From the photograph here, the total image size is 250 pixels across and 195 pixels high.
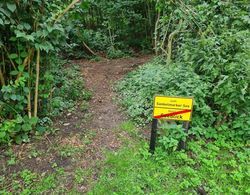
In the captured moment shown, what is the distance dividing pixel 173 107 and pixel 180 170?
70 cm

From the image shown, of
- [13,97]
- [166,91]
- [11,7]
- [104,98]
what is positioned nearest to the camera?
[11,7]

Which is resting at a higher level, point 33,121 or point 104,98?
point 33,121

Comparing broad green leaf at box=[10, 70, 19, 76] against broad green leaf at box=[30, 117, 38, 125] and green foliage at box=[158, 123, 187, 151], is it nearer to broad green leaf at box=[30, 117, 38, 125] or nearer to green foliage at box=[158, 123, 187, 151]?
broad green leaf at box=[30, 117, 38, 125]

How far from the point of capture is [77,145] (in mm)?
3158

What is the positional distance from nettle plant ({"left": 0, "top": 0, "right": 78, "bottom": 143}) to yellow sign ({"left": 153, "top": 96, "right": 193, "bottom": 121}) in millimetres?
1421

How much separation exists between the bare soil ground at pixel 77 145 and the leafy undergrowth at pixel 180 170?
0.72 ft

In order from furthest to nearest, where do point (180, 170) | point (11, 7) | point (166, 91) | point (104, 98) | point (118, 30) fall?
point (118, 30) → point (104, 98) → point (166, 91) → point (180, 170) → point (11, 7)

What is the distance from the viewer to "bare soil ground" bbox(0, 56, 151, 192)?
2764 millimetres

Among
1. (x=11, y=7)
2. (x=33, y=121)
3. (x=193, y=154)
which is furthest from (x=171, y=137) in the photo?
(x=11, y=7)

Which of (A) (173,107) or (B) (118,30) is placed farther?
(B) (118,30)

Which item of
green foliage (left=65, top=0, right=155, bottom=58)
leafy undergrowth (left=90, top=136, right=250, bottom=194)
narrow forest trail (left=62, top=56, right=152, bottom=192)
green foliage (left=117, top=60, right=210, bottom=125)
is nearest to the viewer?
leafy undergrowth (left=90, top=136, right=250, bottom=194)

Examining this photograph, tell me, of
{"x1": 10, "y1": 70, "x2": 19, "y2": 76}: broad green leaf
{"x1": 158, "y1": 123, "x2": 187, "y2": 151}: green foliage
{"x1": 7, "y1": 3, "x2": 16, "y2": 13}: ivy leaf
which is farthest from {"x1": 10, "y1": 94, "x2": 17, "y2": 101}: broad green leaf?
{"x1": 158, "y1": 123, "x2": 187, "y2": 151}: green foliage

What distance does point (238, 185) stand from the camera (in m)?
2.57

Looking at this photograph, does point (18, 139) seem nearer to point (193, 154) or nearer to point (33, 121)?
point (33, 121)
